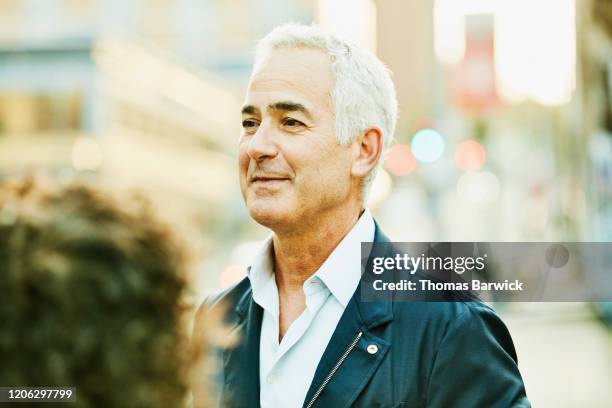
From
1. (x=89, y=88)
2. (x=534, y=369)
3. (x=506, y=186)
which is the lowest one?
(x=534, y=369)

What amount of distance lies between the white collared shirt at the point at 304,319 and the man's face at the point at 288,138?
0.37 ft

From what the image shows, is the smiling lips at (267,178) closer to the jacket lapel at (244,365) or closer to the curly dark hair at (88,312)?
the jacket lapel at (244,365)

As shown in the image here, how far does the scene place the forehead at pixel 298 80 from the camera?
1.82m

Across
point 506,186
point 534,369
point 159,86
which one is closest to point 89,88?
point 159,86

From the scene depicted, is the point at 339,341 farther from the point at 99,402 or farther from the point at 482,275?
the point at 99,402

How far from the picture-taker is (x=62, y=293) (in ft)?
3.40

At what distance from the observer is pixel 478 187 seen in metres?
18.9

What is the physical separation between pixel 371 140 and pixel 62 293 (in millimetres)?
1003

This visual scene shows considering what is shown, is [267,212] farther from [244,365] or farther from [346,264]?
[244,365]

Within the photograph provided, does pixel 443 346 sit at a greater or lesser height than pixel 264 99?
lesser

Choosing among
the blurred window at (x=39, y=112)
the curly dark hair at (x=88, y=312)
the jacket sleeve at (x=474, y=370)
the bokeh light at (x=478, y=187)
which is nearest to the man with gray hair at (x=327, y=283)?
the jacket sleeve at (x=474, y=370)

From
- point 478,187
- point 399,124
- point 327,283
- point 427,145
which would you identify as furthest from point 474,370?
point 478,187

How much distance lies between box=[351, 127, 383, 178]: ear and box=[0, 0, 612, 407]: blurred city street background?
21 centimetres

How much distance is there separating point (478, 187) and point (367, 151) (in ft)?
56.7
